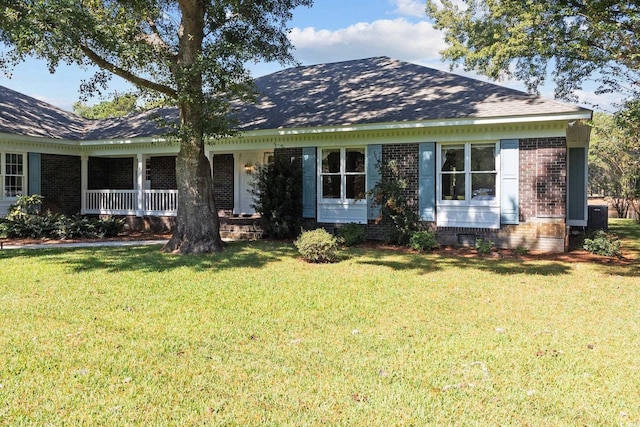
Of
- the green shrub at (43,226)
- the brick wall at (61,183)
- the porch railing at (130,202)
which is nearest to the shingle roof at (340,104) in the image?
the brick wall at (61,183)

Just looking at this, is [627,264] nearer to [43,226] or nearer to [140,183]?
[140,183]

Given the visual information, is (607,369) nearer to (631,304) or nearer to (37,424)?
(631,304)

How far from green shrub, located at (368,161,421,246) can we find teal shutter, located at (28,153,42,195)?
11370 millimetres

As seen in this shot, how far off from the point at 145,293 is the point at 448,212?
26.2 ft

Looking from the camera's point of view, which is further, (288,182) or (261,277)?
(288,182)

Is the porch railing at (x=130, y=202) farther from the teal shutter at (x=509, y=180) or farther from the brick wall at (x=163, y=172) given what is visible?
the teal shutter at (x=509, y=180)

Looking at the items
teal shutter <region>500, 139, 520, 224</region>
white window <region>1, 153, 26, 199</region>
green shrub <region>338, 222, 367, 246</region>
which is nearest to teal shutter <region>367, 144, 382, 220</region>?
green shrub <region>338, 222, 367, 246</region>

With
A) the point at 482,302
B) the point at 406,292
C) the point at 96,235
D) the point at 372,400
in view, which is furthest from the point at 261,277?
the point at 96,235

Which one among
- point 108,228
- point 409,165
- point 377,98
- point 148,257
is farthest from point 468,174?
point 108,228

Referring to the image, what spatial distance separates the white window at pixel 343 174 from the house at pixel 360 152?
0.03 m

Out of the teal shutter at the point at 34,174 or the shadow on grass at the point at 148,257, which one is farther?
the teal shutter at the point at 34,174

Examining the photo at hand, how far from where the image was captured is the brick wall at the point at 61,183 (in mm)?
15672

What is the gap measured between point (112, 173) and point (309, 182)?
9344mm

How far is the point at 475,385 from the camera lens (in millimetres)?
3539
